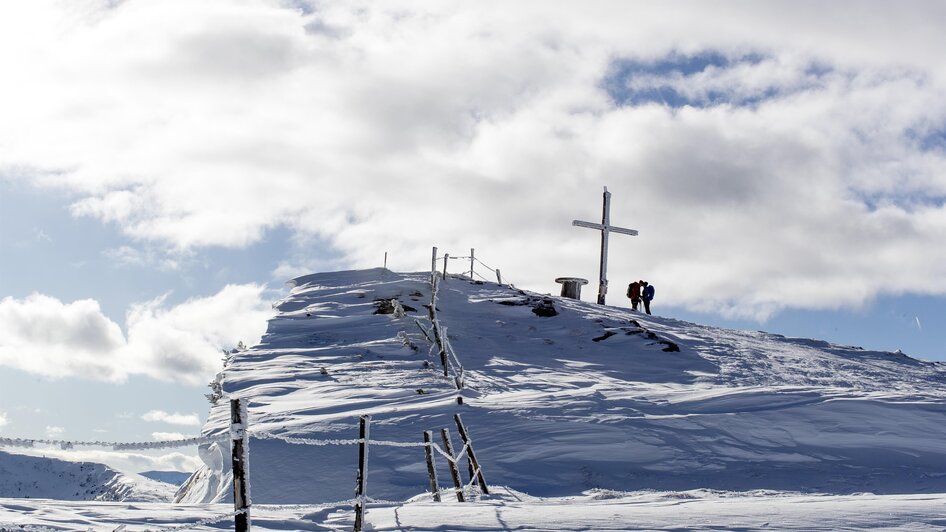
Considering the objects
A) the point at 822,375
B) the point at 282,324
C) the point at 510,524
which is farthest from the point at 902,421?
the point at 282,324

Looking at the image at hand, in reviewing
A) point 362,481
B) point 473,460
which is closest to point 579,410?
point 473,460

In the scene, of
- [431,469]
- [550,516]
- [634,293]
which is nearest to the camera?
[550,516]

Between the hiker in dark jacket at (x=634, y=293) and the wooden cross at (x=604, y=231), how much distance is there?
92 centimetres

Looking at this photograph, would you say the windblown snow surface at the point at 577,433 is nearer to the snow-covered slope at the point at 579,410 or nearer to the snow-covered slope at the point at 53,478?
the snow-covered slope at the point at 579,410

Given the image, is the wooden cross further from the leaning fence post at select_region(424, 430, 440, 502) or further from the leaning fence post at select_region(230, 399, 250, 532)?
the leaning fence post at select_region(230, 399, 250, 532)

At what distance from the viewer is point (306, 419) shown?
57.7 ft

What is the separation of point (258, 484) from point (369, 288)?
17913mm

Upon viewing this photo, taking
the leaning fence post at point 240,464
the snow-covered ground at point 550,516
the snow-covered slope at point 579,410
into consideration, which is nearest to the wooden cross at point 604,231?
the snow-covered slope at point 579,410

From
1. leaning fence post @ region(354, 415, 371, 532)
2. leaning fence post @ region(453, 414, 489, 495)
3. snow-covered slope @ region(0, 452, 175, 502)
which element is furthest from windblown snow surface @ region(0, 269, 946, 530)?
snow-covered slope @ region(0, 452, 175, 502)

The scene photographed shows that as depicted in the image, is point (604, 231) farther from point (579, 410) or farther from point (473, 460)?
point (473, 460)

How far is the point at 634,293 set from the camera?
35.4 m

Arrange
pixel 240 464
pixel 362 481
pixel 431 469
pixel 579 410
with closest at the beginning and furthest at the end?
pixel 240 464
pixel 362 481
pixel 431 469
pixel 579 410

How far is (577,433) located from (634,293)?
19194mm

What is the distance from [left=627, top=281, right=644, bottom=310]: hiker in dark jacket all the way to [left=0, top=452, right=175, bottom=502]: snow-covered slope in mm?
26223
